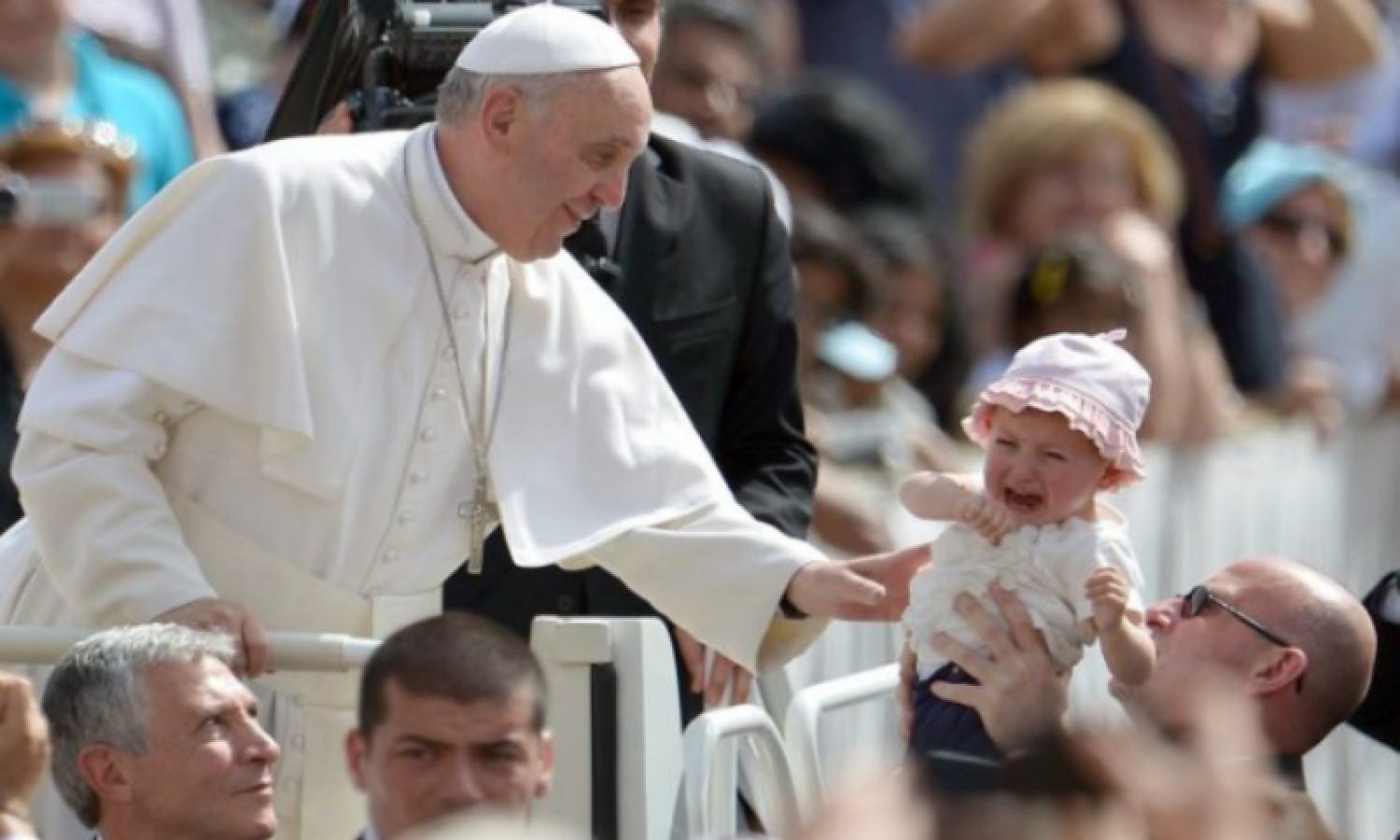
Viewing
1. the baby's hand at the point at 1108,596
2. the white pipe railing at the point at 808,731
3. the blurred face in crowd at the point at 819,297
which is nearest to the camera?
the baby's hand at the point at 1108,596

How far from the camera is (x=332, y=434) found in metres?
6.38

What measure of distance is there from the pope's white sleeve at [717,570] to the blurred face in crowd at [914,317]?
13.5ft

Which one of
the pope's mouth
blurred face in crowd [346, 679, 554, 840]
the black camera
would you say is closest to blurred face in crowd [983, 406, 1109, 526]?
the pope's mouth

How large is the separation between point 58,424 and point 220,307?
342 millimetres

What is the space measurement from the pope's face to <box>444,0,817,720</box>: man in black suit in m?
0.70

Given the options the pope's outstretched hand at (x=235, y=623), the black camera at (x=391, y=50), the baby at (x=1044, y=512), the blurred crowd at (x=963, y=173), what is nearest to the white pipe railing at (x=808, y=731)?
the baby at (x=1044, y=512)

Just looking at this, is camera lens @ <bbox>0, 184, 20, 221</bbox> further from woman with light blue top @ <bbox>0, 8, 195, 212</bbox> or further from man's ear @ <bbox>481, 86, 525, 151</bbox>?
man's ear @ <bbox>481, 86, 525, 151</bbox>

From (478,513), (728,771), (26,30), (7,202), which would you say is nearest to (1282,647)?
(728,771)

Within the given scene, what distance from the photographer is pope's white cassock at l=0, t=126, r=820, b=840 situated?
6.21 metres

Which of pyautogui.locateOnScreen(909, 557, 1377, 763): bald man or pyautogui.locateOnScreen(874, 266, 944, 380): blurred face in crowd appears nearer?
pyautogui.locateOnScreen(909, 557, 1377, 763): bald man

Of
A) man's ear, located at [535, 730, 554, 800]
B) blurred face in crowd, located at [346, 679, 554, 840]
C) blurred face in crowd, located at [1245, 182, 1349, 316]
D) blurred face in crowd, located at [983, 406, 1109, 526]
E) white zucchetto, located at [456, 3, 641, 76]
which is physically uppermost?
white zucchetto, located at [456, 3, 641, 76]

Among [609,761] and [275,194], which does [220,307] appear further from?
[609,761]

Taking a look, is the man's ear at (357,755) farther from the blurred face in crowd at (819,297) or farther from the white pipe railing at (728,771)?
the blurred face in crowd at (819,297)

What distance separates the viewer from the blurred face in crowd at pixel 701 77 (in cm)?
970
